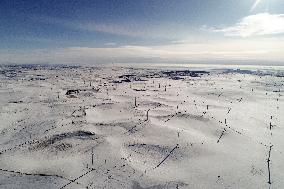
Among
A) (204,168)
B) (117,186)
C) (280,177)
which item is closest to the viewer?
(117,186)

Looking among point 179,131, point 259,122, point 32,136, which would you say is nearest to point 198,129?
point 179,131

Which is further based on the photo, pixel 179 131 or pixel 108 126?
pixel 108 126

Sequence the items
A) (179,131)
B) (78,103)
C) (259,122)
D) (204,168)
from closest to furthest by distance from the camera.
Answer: (204,168) → (179,131) → (259,122) → (78,103)

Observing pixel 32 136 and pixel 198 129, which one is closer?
pixel 32 136

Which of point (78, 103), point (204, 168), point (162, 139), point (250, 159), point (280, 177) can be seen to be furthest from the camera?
point (78, 103)

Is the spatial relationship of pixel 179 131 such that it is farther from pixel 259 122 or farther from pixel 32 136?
pixel 32 136

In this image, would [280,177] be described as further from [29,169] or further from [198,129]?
[29,169]

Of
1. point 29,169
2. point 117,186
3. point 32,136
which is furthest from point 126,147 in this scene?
point 32,136

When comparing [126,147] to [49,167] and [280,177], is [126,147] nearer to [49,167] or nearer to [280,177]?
[49,167]

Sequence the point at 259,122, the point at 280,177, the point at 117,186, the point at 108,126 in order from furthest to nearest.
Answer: the point at 259,122 < the point at 108,126 < the point at 280,177 < the point at 117,186
